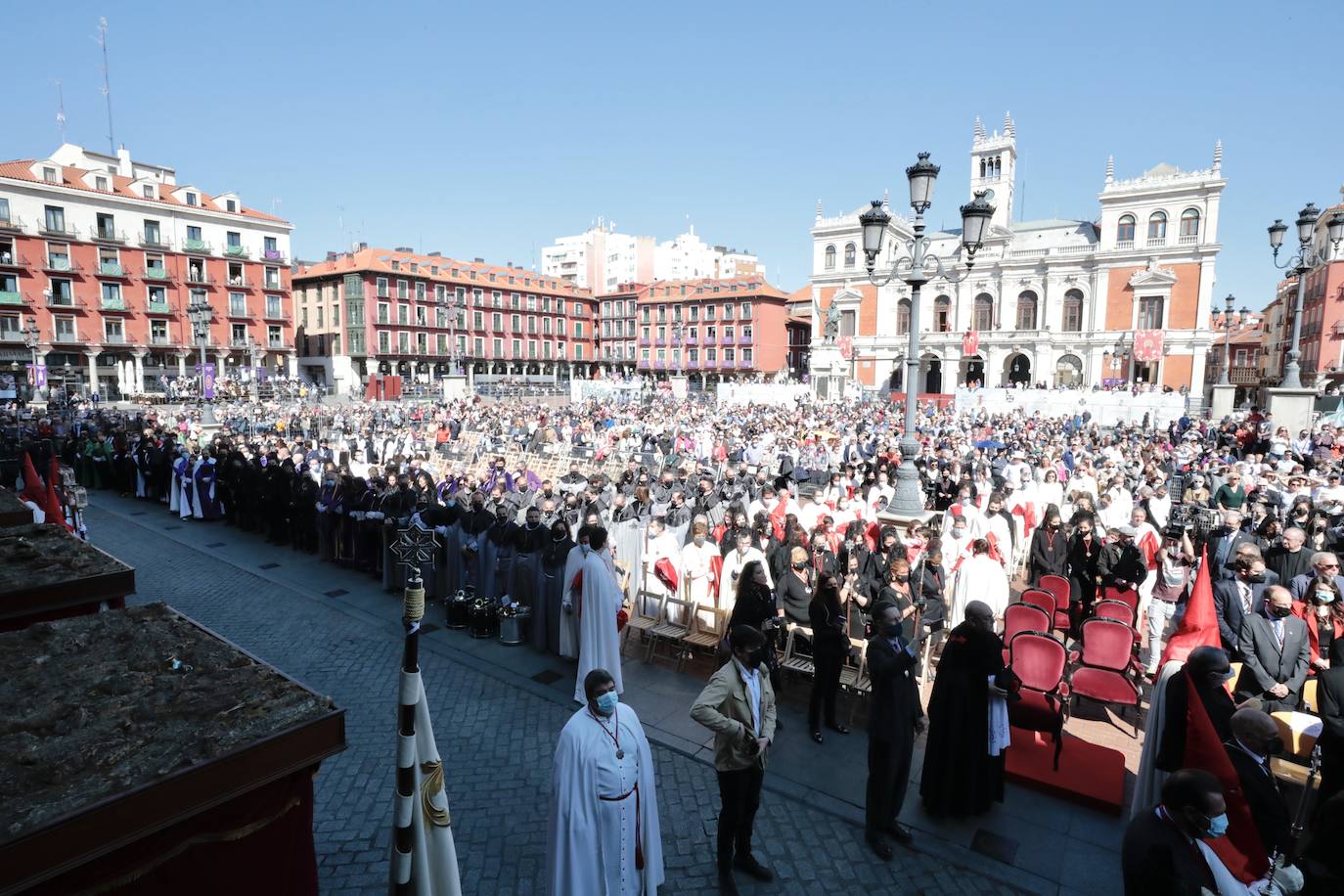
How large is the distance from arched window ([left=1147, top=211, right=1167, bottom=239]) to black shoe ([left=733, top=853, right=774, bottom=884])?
58.2 metres

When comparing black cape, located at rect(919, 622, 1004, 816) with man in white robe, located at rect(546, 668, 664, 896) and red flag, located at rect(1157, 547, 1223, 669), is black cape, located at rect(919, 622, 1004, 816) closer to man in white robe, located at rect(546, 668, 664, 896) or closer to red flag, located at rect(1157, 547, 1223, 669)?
red flag, located at rect(1157, 547, 1223, 669)

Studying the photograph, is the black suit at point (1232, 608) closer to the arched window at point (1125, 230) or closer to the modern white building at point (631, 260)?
the arched window at point (1125, 230)

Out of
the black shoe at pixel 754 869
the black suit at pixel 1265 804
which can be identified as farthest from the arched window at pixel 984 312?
the black shoe at pixel 754 869

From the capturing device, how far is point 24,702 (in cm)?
233

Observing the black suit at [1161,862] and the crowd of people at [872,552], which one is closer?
the black suit at [1161,862]

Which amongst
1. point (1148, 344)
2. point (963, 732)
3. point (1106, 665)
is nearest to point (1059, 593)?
point (1106, 665)

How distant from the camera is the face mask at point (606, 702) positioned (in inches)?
140

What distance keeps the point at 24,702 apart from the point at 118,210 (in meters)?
57.9

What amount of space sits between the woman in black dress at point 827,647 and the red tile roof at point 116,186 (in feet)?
186

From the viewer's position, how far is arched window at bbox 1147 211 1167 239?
48.5 metres

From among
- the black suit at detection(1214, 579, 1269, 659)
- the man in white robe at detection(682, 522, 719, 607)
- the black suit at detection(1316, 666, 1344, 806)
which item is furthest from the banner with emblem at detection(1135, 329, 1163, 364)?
the black suit at detection(1316, 666, 1344, 806)

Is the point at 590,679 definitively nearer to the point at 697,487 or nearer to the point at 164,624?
the point at 164,624

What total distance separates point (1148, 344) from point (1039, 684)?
45.9 metres

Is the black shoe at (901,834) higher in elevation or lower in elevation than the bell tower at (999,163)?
lower
